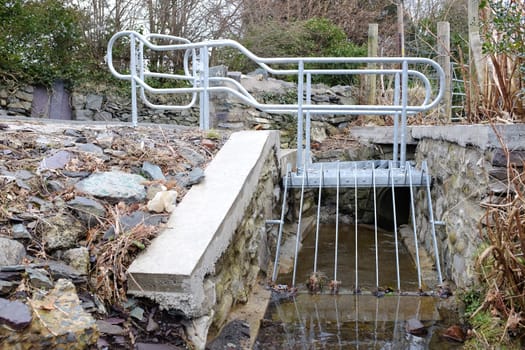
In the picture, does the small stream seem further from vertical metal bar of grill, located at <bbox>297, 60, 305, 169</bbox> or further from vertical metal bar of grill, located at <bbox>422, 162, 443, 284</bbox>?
vertical metal bar of grill, located at <bbox>297, 60, 305, 169</bbox>

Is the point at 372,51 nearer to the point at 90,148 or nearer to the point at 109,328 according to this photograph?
the point at 90,148

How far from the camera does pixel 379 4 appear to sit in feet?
40.5

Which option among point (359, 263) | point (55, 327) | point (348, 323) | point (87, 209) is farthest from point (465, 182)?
point (55, 327)

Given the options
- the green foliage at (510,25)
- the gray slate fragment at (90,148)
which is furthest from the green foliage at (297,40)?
the green foliage at (510,25)

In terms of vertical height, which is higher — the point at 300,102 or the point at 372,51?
the point at 372,51

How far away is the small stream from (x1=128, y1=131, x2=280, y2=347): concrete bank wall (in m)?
0.26

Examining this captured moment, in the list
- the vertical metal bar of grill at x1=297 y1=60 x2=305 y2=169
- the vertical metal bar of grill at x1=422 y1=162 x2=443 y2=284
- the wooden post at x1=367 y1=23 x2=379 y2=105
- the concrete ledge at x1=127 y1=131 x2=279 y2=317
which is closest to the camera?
the concrete ledge at x1=127 y1=131 x2=279 y2=317

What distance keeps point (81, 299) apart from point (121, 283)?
6.5 inches

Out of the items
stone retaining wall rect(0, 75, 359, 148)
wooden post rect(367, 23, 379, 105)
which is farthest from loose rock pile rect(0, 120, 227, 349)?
wooden post rect(367, 23, 379, 105)

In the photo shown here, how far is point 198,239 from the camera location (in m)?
2.15

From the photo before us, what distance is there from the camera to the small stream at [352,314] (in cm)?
236

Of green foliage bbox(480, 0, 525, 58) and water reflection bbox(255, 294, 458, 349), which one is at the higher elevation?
green foliage bbox(480, 0, 525, 58)

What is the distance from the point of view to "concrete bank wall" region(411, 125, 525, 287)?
2.55 meters

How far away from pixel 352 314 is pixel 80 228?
1470 mm
